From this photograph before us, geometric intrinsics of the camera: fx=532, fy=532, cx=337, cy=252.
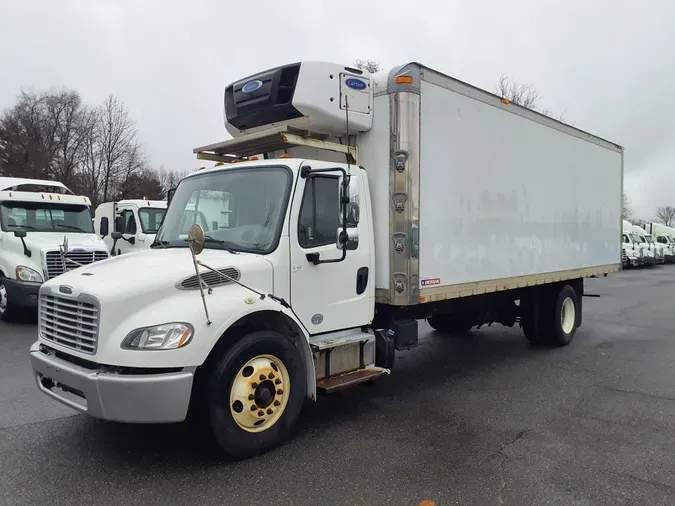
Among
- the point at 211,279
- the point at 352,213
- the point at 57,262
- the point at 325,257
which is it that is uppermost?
the point at 352,213

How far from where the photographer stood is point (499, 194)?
6648 mm

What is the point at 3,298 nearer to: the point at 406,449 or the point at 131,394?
the point at 131,394

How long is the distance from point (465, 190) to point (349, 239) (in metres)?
2.04

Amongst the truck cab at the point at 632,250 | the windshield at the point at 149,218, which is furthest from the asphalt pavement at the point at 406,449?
the truck cab at the point at 632,250

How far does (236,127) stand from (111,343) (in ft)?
10.2

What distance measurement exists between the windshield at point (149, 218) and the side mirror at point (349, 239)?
993 centimetres

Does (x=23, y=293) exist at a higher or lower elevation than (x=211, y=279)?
lower

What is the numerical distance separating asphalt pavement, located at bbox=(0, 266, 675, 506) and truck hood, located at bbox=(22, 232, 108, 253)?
3.63 meters

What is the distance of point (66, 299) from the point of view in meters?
4.11

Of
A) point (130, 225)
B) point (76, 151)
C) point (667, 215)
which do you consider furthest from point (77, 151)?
point (667, 215)

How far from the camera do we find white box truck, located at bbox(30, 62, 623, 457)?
380cm

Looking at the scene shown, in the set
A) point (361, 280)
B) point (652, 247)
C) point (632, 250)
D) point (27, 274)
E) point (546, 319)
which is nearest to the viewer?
point (361, 280)

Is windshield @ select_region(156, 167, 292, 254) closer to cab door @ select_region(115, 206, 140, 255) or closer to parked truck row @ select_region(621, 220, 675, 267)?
cab door @ select_region(115, 206, 140, 255)

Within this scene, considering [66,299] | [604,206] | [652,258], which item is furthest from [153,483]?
[652,258]
